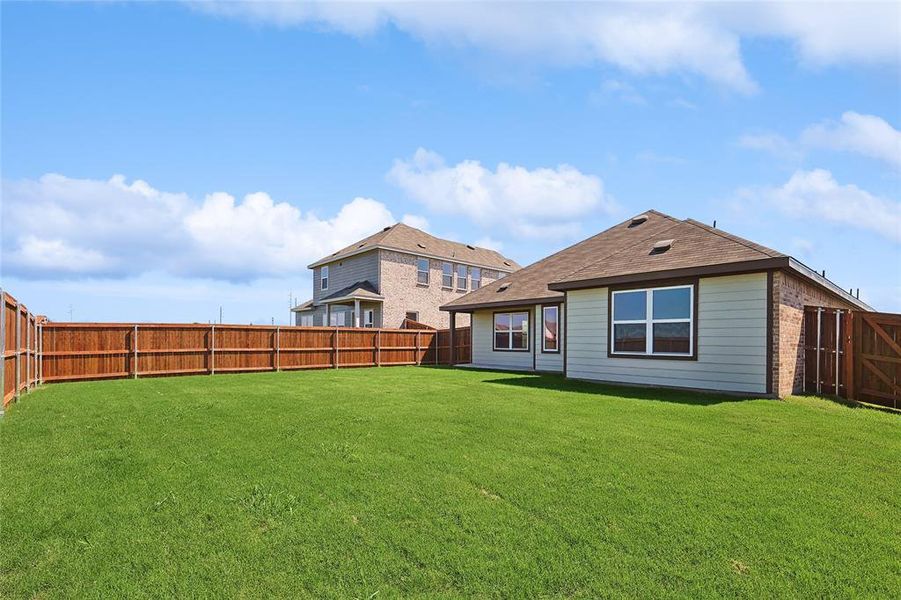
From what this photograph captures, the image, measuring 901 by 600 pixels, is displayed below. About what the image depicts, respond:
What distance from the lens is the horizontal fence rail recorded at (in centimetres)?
1425

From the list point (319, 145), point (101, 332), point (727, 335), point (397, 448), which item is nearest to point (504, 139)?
point (319, 145)

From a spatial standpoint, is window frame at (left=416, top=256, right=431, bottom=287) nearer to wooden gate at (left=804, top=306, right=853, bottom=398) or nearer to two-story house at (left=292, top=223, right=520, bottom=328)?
two-story house at (left=292, top=223, right=520, bottom=328)

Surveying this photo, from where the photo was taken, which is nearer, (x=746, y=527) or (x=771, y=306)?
(x=746, y=527)

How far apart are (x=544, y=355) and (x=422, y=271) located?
13.3m

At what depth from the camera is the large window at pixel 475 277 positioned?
32.4 metres

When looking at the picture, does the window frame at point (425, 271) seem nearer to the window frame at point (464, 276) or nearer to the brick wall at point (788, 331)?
the window frame at point (464, 276)

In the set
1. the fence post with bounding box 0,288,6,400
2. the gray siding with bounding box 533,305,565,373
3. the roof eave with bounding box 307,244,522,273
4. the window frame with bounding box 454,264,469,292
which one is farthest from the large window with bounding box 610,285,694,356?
the window frame with bounding box 454,264,469,292

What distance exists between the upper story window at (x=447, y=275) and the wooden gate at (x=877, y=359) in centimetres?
2246

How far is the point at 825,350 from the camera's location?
1145 centimetres

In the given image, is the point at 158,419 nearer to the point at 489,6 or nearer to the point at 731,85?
the point at 489,6

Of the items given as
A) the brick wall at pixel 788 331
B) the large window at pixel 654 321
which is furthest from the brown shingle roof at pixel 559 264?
the brick wall at pixel 788 331

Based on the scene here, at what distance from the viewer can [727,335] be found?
1095 centimetres

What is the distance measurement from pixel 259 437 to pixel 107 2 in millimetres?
8514

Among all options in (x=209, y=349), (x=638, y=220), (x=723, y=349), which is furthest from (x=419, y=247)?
(x=723, y=349)
